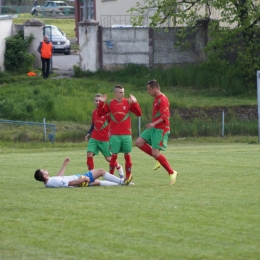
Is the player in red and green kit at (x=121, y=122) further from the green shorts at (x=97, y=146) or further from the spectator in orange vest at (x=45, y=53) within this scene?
the spectator in orange vest at (x=45, y=53)

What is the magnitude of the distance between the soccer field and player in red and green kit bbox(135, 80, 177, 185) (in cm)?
50

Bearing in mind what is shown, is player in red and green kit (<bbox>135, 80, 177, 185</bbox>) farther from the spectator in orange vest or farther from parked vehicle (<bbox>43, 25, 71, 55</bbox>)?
parked vehicle (<bbox>43, 25, 71, 55</bbox>)

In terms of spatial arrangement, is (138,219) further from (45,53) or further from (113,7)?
(113,7)

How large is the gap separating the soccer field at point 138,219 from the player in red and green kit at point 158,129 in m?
0.50

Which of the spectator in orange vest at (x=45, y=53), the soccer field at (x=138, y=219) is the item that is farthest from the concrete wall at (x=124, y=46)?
the soccer field at (x=138, y=219)

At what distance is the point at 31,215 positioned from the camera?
31.9 feet

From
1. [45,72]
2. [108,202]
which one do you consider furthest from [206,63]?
[108,202]

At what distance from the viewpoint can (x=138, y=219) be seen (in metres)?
9.17

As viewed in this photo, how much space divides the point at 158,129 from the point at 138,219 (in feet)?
13.1

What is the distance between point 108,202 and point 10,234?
231 centimetres

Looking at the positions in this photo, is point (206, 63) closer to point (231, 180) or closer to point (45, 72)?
point (45, 72)

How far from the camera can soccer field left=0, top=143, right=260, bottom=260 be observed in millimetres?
7641

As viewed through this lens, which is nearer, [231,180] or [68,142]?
[231,180]

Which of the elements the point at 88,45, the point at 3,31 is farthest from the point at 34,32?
the point at 88,45
